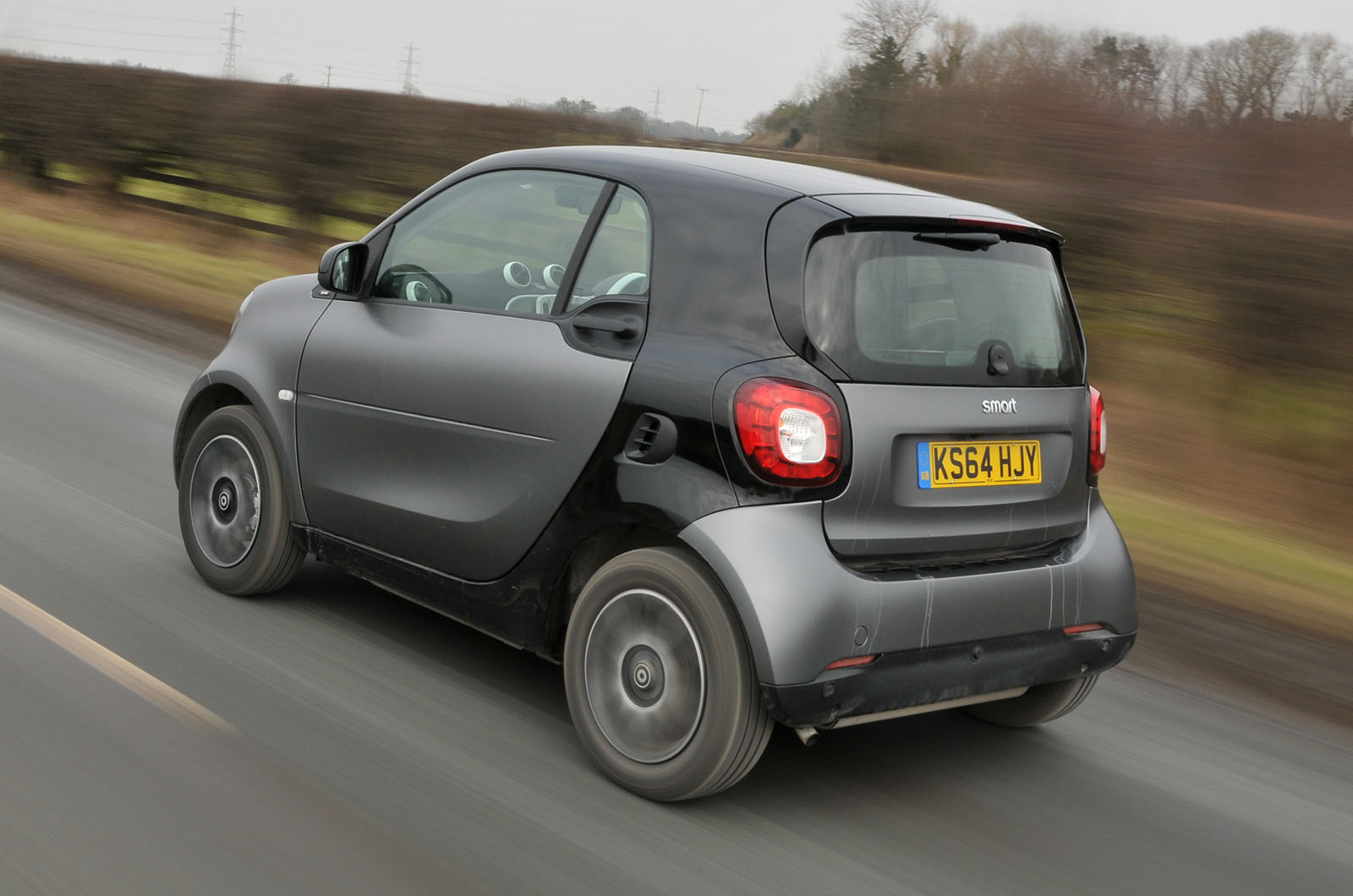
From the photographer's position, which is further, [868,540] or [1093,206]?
[1093,206]

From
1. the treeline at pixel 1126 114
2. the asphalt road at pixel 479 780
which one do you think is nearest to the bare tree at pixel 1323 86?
the treeline at pixel 1126 114

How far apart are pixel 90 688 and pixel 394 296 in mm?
1583

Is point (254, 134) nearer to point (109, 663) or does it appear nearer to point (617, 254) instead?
point (109, 663)

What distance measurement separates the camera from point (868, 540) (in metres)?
3.71

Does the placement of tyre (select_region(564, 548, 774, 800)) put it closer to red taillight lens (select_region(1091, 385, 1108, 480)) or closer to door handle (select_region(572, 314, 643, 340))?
→ door handle (select_region(572, 314, 643, 340))

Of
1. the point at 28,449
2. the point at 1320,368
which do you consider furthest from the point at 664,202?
the point at 1320,368

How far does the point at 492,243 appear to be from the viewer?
15.5 ft

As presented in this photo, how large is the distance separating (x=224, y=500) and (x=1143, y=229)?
22.5 feet

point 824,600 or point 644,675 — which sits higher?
point 824,600

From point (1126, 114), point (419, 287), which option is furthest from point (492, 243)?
point (1126, 114)

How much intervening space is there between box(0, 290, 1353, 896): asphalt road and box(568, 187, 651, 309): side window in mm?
1330

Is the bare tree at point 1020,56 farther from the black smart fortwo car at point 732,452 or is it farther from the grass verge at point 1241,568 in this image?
the black smart fortwo car at point 732,452

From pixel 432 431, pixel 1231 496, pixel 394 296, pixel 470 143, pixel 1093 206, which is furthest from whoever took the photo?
pixel 470 143

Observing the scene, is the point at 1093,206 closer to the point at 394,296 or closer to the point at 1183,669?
the point at 1183,669
